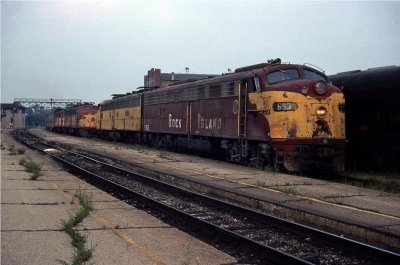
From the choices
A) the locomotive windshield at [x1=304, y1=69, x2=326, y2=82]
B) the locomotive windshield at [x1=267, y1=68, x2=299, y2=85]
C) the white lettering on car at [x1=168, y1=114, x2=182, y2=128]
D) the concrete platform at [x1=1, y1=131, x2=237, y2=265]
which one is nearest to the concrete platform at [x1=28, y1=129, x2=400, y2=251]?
the concrete platform at [x1=1, y1=131, x2=237, y2=265]

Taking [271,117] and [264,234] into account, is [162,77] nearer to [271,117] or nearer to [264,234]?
[271,117]

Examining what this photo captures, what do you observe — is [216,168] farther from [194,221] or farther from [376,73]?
[194,221]

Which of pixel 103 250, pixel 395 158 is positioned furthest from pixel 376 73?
pixel 103 250

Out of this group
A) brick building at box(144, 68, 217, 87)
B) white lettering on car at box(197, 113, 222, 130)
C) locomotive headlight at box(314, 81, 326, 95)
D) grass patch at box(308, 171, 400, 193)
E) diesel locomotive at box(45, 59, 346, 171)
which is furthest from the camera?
brick building at box(144, 68, 217, 87)

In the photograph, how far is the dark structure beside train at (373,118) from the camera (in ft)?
45.6

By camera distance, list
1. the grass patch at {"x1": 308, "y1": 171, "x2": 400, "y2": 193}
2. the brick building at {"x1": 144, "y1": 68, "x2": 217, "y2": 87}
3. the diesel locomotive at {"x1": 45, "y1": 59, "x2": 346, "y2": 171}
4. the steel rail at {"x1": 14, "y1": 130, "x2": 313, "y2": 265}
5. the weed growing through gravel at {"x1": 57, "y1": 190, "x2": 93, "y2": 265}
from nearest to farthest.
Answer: the weed growing through gravel at {"x1": 57, "y1": 190, "x2": 93, "y2": 265}
the steel rail at {"x1": 14, "y1": 130, "x2": 313, "y2": 265}
the grass patch at {"x1": 308, "y1": 171, "x2": 400, "y2": 193}
the diesel locomotive at {"x1": 45, "y1": 59, "x2": 346, "y2": 171}
the brick building at {"x1": 144, "y1": 68, "x2": 217, "y2": 87}

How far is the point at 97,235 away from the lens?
707cm

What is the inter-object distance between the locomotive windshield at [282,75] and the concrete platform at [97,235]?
264 inches

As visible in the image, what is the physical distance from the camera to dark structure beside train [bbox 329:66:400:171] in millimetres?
13891

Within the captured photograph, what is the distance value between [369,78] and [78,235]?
36.4 ft

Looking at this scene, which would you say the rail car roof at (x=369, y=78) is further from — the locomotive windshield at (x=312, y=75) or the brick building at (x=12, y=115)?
the brick building at (x=12, y=115)

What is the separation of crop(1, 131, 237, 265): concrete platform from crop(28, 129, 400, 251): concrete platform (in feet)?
8.14

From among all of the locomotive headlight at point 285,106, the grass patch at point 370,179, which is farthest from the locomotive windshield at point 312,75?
the grass patch at point 370,179

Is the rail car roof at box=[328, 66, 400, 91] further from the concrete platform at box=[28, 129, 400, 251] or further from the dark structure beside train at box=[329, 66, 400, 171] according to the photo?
the concrete platform at box=[28, 129, 400, 251]
